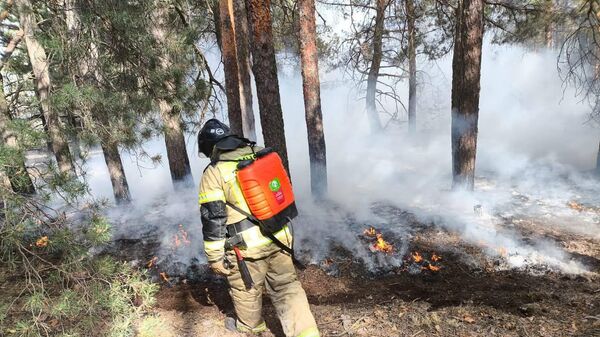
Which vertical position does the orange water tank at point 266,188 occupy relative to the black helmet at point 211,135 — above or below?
below

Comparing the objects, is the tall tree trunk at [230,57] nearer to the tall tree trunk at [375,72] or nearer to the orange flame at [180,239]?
the orange flame at [180,239]

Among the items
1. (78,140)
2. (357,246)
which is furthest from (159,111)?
(357,246)

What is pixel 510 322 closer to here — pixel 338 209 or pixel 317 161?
pixel 338 209

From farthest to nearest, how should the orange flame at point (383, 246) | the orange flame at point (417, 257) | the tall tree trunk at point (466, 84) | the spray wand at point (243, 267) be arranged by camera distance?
the tall tree trunk at point (466, 84), the orange flame at point (383, 246), the orange flame at point (417, 257), the spray wand at point (243, 267)

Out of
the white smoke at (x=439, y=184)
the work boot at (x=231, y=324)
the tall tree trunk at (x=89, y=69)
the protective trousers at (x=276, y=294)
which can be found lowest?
the white smoke at (x=439, y=184)

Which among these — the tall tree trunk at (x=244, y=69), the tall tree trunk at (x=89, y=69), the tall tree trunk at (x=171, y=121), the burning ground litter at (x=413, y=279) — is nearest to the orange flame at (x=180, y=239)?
the burning ground litter at (x=413, y=279)

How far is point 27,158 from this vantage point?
2.87 meters

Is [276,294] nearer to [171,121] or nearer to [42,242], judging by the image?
[42,242]

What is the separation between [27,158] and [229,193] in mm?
1546

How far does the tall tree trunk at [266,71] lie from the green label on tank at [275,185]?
2512 mm

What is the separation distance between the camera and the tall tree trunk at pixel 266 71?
524 cm

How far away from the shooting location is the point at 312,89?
8414 millimetres

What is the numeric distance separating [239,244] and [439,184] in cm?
698

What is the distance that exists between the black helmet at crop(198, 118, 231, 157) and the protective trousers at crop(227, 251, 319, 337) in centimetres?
99
